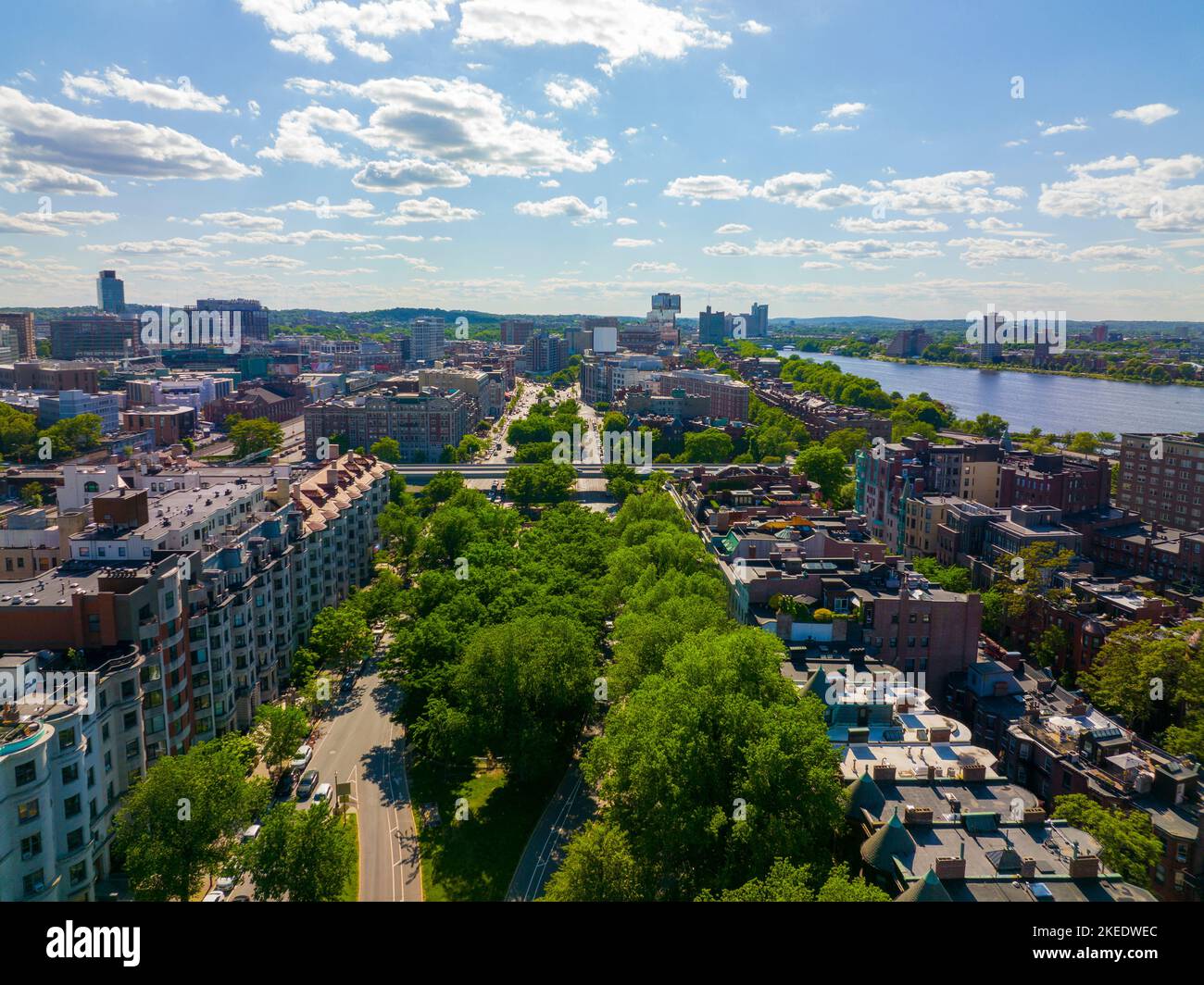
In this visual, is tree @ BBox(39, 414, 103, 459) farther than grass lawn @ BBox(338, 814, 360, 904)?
Yes

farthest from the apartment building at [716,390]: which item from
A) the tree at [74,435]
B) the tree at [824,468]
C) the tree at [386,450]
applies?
the tree at [74,435]

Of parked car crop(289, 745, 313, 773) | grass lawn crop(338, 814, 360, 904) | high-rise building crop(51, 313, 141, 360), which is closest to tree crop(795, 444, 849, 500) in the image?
parked car crop(289, 745, 313, 773)

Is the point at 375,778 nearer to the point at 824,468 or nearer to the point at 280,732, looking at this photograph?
the point at 280,732

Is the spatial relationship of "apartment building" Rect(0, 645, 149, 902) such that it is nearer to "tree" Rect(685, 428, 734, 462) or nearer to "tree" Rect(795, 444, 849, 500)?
"tree" Rect(795, 444, 849, 500)

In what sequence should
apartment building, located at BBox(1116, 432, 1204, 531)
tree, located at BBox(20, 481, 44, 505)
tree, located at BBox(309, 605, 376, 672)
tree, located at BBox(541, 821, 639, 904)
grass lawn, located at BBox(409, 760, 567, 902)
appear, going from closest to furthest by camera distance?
tree, located at BBox(541, 821, 639, 904) → grass lawn, located at BBox(409, 760, 567, 902) → tree, located at BBox(309, 605, 376, 672) → apartment building, located at BBox(1116, 432, 1204, 531) → tree, located at BBox(20, 481, 44, 505)

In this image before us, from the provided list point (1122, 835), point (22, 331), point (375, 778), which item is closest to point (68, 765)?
point (375, 778)

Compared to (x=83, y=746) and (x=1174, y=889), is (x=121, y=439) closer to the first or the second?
(x=83, y=746)
